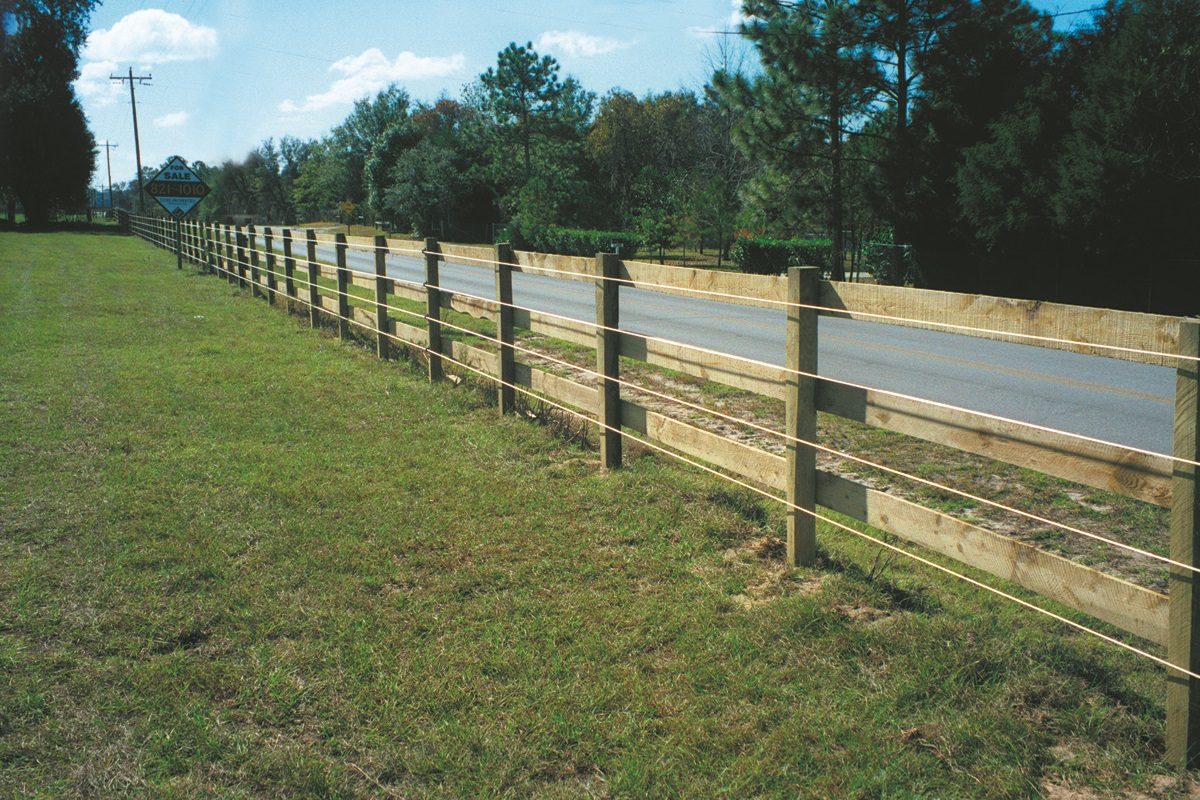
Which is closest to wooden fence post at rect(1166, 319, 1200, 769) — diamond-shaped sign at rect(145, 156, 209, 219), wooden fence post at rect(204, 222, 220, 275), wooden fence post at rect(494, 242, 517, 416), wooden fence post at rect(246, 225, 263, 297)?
wooden fence post at rect(494, 242, 517, 416)

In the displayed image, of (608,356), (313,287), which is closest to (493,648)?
(608,356)

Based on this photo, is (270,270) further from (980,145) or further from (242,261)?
(980,145)

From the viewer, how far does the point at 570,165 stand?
2280 inches

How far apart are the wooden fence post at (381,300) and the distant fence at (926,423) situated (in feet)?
10.2

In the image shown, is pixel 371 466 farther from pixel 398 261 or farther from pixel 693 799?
pixel 398 261

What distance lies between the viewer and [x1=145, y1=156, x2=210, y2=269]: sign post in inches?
1155

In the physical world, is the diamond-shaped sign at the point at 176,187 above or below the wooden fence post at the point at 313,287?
above

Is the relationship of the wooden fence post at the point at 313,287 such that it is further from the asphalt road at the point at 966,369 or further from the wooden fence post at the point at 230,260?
the wooden fence post at the point at 230,260

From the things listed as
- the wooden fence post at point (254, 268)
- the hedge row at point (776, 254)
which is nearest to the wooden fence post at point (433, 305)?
the wooden fence post at point (254, 268)

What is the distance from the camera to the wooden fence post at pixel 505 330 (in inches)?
316

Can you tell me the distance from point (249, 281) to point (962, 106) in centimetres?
1840

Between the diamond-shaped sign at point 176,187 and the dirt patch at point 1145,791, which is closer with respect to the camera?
the dirt patch at point 1145,791

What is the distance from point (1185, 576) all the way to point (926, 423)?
1247 mm

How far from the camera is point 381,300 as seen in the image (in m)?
10.9
